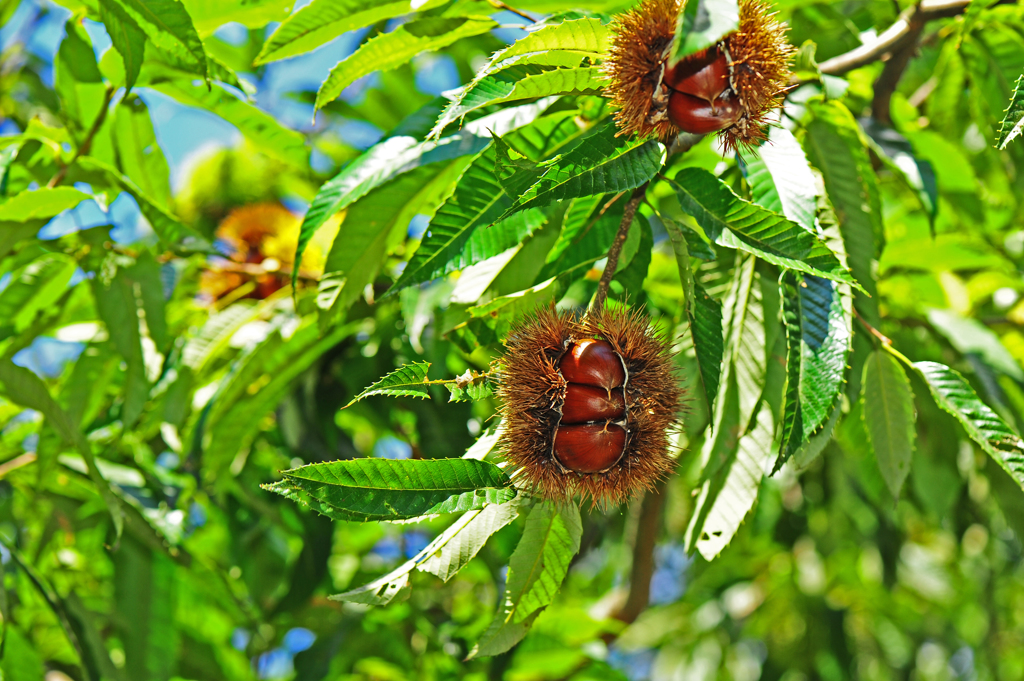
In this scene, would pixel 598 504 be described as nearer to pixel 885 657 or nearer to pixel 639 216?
pixel 639 216

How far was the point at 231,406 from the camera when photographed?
5.15 ft

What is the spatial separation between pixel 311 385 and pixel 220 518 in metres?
0.65

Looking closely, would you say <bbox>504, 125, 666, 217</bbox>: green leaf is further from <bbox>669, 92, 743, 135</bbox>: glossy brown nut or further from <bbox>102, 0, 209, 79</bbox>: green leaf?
<bbox>102, 0, 209, 79</bbox>: green leaf

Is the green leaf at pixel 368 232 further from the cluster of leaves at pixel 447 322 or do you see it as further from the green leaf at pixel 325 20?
the green leaf at pixel 325 20

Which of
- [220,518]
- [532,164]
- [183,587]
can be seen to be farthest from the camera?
[220,518]

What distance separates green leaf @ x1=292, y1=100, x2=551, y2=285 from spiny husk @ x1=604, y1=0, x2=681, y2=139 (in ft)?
0.70

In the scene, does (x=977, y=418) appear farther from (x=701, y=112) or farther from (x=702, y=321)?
(x=701, y=112)

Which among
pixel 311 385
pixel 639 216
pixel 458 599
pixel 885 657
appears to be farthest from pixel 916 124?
pixel 885 657

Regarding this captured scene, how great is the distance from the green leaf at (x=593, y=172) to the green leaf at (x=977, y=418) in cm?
49

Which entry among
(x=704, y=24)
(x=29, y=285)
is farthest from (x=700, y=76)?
(x=29, y=285)

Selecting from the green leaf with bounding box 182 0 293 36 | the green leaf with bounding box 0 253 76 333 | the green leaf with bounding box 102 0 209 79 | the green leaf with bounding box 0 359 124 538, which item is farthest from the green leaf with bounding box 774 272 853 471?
the green leaf with bounding box 0 253 76 333

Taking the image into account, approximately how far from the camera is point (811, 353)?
3.00ft

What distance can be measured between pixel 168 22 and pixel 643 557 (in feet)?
5.78

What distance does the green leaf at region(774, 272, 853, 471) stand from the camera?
2.86 feet
